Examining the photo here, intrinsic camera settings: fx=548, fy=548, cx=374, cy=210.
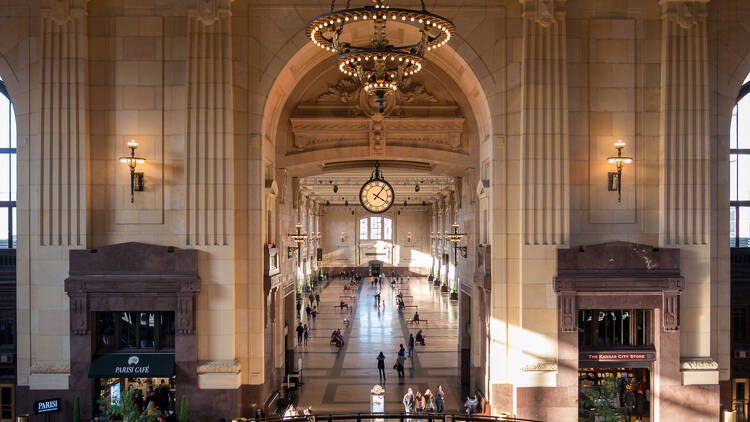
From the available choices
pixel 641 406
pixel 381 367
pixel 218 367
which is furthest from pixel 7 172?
pixel 641 406

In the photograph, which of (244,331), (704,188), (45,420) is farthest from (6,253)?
(704,188)

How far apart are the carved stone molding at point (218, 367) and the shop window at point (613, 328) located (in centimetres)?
974

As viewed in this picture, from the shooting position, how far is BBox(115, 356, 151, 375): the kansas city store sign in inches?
577

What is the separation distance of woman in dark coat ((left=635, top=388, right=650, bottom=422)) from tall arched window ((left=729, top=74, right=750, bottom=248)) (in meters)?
5.88

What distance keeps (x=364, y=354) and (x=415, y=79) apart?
1460cm

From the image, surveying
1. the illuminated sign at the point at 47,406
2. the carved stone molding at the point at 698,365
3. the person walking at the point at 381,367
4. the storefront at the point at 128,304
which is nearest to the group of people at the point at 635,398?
the carved stone molding at the point at 698,365

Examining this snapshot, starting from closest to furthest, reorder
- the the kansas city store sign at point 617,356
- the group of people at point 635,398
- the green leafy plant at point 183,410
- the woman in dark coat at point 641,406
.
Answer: the green leafy plant at point 183,410 → the the kansas city store sign at point 617,356 → the group of people at point 635,398 → the woman in dark coat at point 641,406

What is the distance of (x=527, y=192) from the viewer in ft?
50.7

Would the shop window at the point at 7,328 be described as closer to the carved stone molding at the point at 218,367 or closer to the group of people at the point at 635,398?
the carved stone molding at the point at 218,367

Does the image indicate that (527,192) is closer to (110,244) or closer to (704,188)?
(704,188)

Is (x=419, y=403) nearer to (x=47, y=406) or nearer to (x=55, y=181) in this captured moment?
(x=47, y=406)

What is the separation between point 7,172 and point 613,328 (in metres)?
19.0

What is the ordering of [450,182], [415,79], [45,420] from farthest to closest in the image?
[450,182] < [415,79] < [45,420]

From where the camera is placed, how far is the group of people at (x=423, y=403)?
58.6ft
